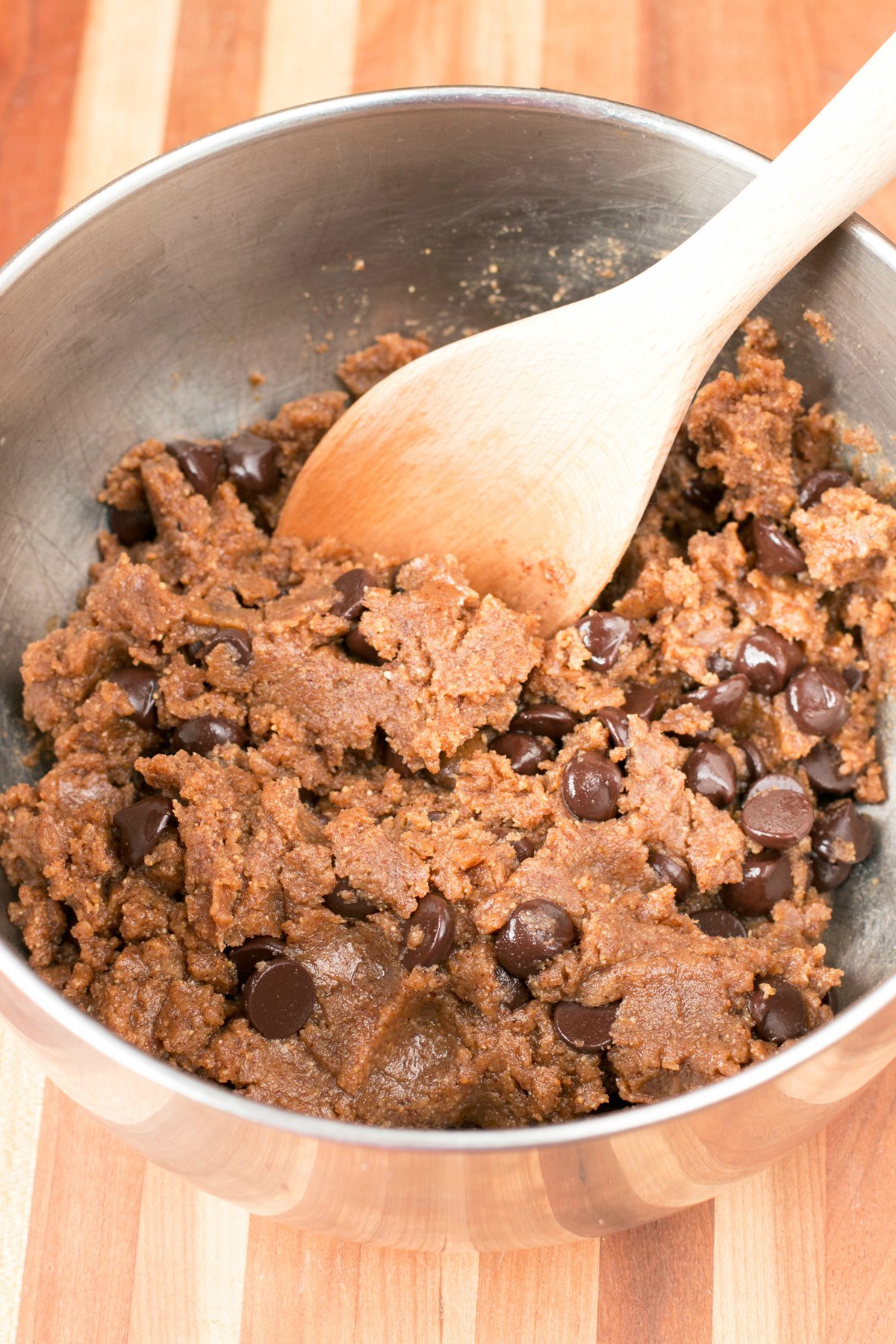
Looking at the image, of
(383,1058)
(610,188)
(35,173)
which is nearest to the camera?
(383,1058)

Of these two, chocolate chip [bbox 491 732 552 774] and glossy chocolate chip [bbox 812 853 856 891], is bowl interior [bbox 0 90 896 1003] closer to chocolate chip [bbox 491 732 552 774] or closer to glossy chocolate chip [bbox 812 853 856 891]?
glossy chocolate chip [bbox 812 853 856 891]

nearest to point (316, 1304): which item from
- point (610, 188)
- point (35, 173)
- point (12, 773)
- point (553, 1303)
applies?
point (553, 1303)

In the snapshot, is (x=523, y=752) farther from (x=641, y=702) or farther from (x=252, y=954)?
(x=252, y=954)

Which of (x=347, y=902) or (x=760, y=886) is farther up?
(x=760, y=886)

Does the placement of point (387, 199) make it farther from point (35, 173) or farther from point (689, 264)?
point (35, 173)

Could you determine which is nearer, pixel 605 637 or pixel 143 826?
pixel 143 826

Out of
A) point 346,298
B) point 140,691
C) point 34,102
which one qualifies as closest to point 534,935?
point 140,691

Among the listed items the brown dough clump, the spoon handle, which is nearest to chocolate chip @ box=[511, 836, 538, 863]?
the brown dough clump
